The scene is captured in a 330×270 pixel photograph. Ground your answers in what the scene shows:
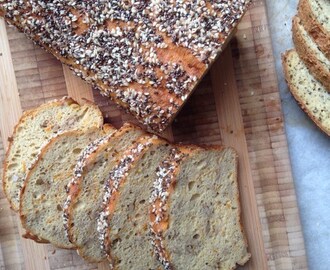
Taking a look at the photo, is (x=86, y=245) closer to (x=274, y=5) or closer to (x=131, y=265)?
(x=131, y=265)

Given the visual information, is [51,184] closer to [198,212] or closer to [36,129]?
[36,129]

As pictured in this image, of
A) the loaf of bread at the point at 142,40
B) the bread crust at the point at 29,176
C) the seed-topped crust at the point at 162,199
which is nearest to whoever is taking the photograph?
the loaf of bread at the point at 142,40

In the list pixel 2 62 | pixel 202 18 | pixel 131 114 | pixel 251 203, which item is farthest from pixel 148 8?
pixel 251 203

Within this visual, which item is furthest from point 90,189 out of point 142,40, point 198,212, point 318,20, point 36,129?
point 318,20

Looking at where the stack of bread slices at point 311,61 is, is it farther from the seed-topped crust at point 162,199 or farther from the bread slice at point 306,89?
→ the seed-topped crust at point 162,199

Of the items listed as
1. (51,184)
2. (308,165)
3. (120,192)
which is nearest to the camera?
(120,192)

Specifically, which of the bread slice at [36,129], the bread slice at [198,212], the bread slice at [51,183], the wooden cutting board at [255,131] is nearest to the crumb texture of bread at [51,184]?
the bread slice at [51,183]
